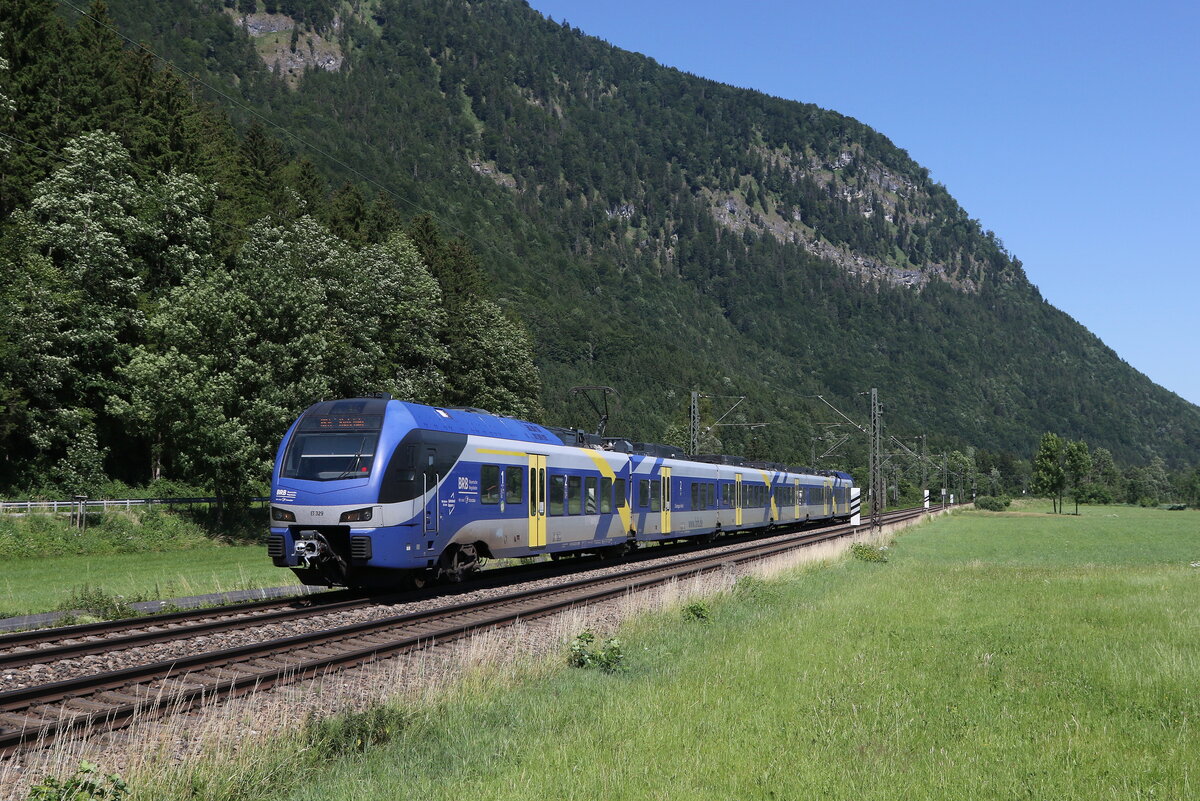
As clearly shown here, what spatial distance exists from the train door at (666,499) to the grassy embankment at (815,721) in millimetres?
16331

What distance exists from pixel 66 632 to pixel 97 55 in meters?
46.3

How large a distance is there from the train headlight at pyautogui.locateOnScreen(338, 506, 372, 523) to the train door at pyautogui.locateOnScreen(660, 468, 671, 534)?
55.0ft

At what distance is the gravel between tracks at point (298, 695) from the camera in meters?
8.17

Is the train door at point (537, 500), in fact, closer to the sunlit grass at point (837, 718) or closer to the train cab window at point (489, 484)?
the train cab window at point (489, 484)

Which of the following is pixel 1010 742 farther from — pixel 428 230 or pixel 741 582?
pixel 428 230

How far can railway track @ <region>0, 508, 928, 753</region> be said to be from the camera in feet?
31.3

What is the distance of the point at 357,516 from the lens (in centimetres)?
1839

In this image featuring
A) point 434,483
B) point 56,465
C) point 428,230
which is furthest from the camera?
point 428,230

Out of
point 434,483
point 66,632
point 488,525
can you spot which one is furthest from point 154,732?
point 488,525

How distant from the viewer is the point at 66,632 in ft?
48.5

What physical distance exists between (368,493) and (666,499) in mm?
17499

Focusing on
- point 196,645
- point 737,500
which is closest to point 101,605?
point 196,645

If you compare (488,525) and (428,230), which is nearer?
(488,525)

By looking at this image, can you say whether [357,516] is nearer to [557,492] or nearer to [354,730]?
[557,492]
